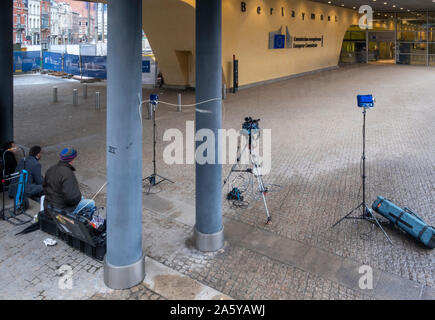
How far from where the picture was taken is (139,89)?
4965mm

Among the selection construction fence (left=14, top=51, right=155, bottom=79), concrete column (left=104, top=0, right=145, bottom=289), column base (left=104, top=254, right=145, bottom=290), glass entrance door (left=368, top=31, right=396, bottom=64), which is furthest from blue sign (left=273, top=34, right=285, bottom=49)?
column base (left=104, top=254, right=145, bottom=290)

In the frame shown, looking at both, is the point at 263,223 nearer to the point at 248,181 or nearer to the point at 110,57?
the point at 248,181

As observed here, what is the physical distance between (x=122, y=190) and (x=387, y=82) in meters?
26.4

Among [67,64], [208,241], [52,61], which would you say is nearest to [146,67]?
[67,64]

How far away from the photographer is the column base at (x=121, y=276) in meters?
5.12

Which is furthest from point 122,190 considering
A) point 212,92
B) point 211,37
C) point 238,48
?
point 238,48

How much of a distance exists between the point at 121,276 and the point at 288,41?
27.0 m

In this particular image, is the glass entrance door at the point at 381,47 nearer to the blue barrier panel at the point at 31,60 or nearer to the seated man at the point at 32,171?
the blue barrier panel at the point at 31,60

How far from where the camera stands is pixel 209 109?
19.8 feet

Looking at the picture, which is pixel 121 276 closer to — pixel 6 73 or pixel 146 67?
pixel 6 73

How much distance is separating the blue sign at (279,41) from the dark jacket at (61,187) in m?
23.6

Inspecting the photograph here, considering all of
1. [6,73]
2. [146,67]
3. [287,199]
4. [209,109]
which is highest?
[146,67]

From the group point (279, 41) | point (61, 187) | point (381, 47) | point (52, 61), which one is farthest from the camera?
point (381, 47)

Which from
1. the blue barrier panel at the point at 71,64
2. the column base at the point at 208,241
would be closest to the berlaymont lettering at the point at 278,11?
the blue barrier panel at the point at 71,64
